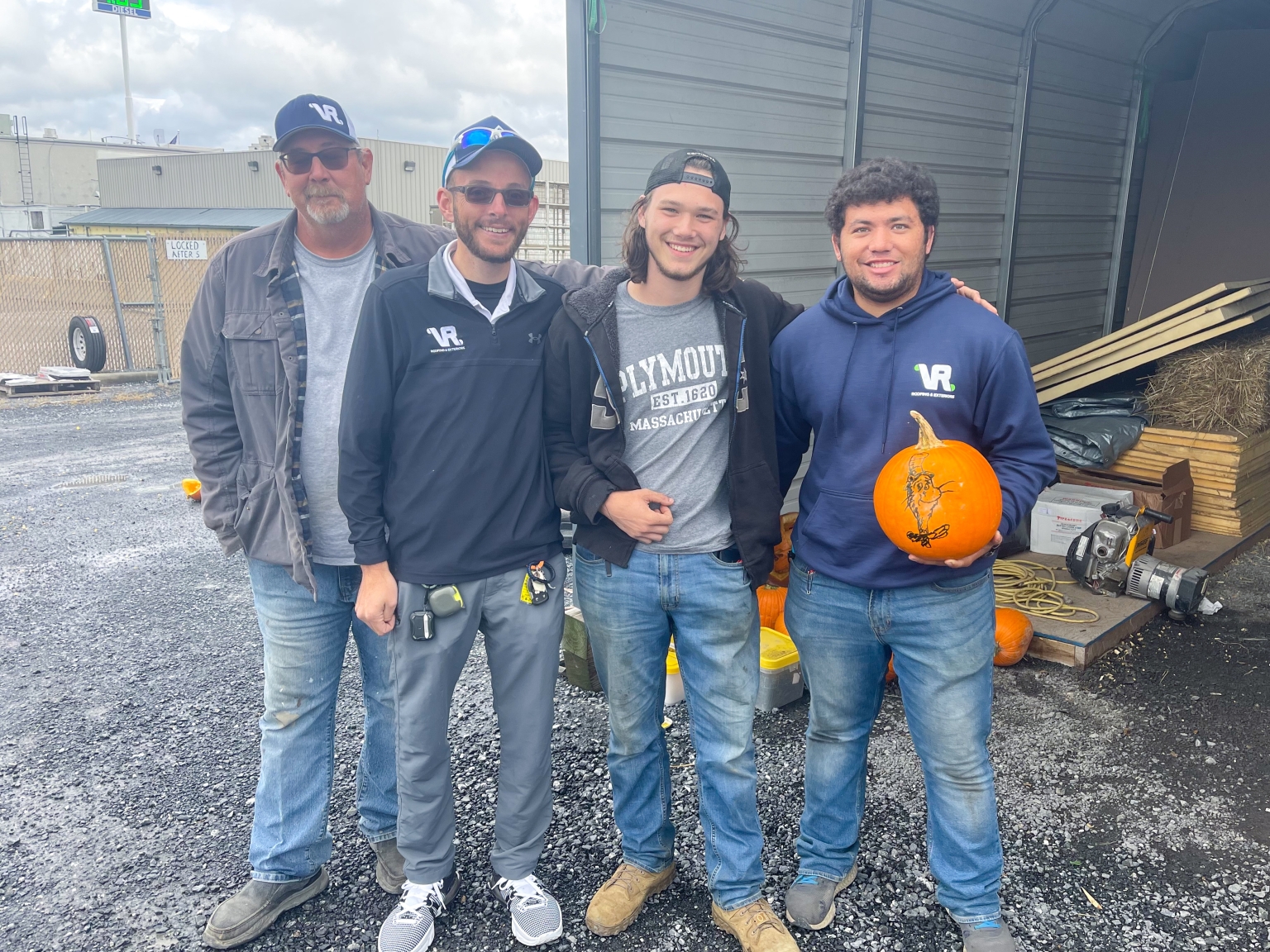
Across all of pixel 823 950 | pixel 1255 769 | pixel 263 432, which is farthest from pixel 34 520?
pixel 1255 769

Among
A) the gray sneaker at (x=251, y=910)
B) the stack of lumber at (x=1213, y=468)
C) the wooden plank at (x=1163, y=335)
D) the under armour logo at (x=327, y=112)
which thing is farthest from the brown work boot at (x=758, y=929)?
the wooden plank at (x=1163, y=335)

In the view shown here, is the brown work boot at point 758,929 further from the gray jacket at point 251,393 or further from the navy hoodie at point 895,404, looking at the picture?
the gray jacket at point 251,393

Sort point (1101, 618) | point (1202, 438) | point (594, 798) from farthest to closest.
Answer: point (1202, 438) < point (1101, 618) < point (594, 798)

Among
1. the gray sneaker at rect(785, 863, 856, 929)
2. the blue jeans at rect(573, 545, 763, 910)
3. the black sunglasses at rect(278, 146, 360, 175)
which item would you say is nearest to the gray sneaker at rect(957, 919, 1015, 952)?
the gray sneaker at rect(785, 863, 856, 929)

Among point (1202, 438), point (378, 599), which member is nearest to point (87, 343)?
point (378, 599)

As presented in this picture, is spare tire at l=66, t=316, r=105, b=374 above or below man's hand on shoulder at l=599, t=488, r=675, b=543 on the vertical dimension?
below

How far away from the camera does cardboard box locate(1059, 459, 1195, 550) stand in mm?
5914

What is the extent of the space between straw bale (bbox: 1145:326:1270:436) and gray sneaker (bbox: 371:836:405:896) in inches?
232

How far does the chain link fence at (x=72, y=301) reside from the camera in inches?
578

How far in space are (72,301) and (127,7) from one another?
17972 mm

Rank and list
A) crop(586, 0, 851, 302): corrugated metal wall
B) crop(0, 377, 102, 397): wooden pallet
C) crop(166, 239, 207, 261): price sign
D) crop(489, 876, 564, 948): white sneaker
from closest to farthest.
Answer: crop(489, 876, 564, 948): white sneaker, crop(586, 0, 851, 302): corrugated metal wall, crop(0, 377, 102, 397): wooden pallet, crop(166, 239, 207, 261): price sign

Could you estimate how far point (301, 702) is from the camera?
9.07ft

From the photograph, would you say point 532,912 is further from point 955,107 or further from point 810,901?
point 955,107

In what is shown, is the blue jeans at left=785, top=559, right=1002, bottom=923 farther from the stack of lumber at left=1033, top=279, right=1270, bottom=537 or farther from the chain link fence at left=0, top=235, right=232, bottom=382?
the chain link fence at left=0, top=235, right=232, bottom=382
